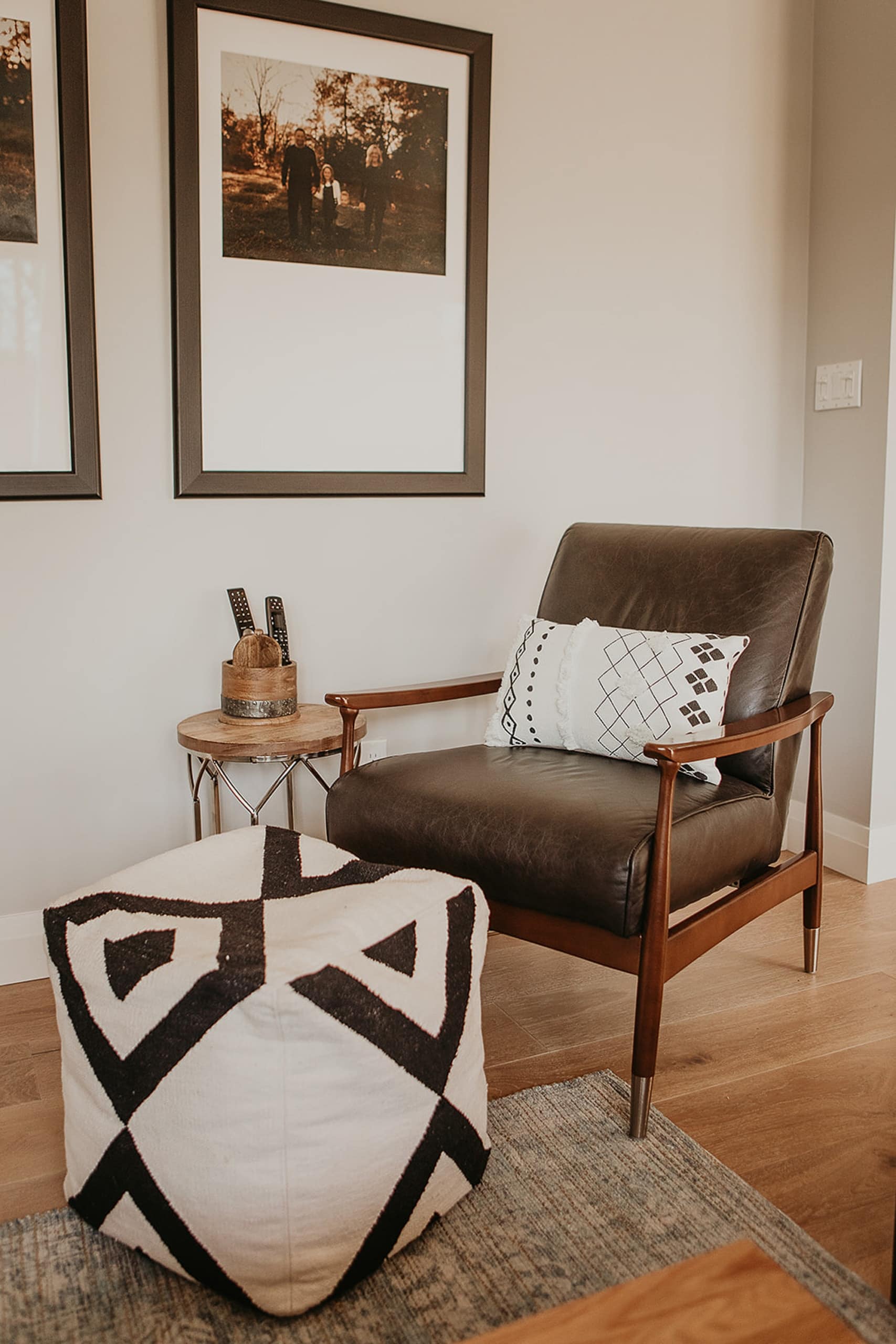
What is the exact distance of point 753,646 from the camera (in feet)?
7.34

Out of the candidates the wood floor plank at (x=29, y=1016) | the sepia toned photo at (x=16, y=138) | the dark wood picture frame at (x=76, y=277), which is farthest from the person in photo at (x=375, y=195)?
the wood floor plank at (x=29, y=1016)

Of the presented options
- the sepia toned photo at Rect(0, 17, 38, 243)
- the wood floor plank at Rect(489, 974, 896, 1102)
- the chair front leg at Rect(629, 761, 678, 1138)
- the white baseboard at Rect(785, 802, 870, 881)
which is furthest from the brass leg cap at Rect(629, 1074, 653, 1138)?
the sepia toned photo at Rect(0, 17, 38, 243)

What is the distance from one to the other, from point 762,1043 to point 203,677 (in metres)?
1.44

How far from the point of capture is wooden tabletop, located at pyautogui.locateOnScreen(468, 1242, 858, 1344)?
3.01ft

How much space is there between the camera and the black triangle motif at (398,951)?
145 centimetres

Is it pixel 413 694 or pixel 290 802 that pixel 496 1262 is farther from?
pixel 290 802

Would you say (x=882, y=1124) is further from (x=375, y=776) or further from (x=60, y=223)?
(x=60, y=223)

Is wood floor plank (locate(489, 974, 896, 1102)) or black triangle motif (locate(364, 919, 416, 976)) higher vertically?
black triangle motif (locate(364, 919, 416, 976))

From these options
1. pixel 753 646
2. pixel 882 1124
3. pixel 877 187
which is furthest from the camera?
pixel 877 187

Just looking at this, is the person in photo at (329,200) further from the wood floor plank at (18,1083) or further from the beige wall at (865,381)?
the wood floor plank at (18,1083)

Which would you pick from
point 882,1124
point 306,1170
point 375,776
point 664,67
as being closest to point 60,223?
point 375,776

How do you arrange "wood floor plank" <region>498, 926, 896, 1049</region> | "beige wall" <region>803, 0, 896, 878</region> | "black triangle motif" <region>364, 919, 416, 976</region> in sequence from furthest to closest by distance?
"beige wall" <region>803, 0, 896, 878</region> < "wood floor plank" <region>498, 926, 896, 1049</region> < "black triangle motif" <region>364, 919, 416, 976</region>

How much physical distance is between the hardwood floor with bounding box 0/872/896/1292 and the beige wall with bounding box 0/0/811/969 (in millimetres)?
615

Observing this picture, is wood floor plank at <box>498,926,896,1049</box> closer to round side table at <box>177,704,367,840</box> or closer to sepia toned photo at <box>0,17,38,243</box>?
round side table at <box>177,704,367,840</box>
